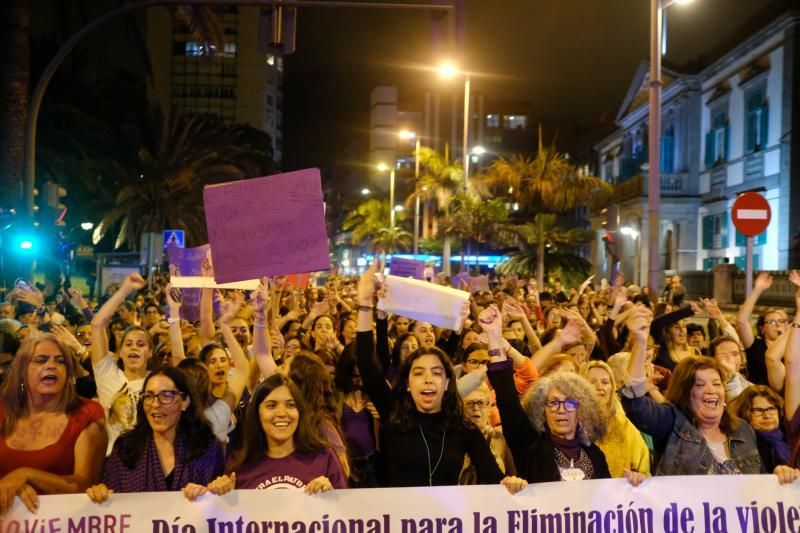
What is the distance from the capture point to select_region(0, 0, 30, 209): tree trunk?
13.7m

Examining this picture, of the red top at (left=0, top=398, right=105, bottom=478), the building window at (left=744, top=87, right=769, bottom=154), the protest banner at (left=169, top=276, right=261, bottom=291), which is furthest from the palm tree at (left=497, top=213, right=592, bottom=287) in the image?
the red top at (left=0, top=398, right=105, bottom=478)

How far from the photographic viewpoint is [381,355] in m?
5.96

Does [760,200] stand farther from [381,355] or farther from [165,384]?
[165,384]

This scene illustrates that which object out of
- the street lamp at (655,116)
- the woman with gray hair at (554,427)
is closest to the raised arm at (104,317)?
the woman with gray hair at (554,427)

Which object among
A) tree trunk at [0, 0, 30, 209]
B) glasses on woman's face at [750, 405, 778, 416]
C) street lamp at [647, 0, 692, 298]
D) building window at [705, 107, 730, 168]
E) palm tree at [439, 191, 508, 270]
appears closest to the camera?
glasses on woman's face at [750, 405, 778, 416]

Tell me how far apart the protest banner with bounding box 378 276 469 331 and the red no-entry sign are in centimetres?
624

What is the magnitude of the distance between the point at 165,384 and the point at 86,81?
84.1 feet

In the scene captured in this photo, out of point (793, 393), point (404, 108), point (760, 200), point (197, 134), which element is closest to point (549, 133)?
point (404, 108)

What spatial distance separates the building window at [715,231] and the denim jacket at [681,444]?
31028 millimetres

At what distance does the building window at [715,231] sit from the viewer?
33562 mm

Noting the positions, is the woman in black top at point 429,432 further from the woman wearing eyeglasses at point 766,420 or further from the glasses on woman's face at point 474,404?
the woman wearing eyeglasses at point 766,420

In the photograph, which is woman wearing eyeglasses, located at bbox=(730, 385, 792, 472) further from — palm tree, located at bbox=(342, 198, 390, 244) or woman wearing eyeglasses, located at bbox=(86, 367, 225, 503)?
palm tree, located at bbox=(342, 198, 390, 244)

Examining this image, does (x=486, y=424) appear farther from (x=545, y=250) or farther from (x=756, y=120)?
(x=756, y=120)

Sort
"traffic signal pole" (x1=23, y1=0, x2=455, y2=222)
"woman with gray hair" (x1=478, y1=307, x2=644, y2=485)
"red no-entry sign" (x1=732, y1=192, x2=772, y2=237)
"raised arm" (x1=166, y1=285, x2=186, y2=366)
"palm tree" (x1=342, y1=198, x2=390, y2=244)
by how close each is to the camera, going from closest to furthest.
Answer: "woman with gray hair" (x1=478, y1=307, x2=644, y2=485) < "raised arm" (x1=166, y1=285, x2=186, y2=366) < "red no-entry sign" (x1=732, y1=192, x2=772, y2=237) < "traffic signal pole" (x1=23, y1=0, x2=455, y2=222) < "palm tree" (x1=342, y1=198, x2=390, y2=244)
